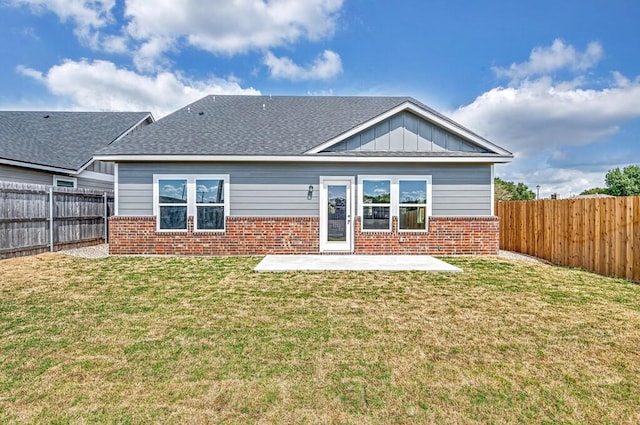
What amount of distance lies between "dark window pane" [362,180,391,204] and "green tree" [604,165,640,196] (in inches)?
2365

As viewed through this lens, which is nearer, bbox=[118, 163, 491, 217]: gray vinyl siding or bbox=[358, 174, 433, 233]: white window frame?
bbox=[118, 163, 491, 217]: gray vinyl siding

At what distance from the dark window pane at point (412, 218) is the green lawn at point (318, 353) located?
3.83 m

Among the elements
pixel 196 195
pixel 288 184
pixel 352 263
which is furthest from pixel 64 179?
pixel 352 263

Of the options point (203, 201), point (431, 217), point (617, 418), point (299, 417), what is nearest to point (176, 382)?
point (299, 417)

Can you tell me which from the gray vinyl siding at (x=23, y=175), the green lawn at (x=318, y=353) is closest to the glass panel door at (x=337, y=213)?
the green lawn at (x=318, y=353)

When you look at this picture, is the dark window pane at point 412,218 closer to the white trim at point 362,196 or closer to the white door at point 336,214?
the white trim at point 362,196

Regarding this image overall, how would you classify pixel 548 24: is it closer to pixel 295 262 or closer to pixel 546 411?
pixel 295 262

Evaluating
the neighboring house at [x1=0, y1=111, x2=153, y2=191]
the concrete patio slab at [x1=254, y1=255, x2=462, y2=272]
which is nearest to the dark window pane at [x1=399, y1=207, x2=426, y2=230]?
the concrete patio slab at [x1=254, y1=255, x2=462, y2=272]

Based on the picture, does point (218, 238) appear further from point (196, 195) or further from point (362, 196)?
point (362, 196)

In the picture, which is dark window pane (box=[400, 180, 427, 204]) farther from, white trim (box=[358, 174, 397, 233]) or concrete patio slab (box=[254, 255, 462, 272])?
concrete patio slab (box=[254, 255, 462, 272])

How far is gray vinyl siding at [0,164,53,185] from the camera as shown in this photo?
1051 cm

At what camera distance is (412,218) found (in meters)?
10.0

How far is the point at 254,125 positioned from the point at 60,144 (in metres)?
9.02

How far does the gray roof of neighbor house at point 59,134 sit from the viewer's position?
38.4ft
